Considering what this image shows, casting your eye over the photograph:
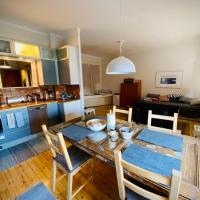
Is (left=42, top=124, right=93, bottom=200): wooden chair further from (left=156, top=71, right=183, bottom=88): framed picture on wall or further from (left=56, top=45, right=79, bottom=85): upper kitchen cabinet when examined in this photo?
(left=156, top=71, right=183, bottom=88): framed picture on wall

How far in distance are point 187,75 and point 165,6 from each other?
10.5 feet

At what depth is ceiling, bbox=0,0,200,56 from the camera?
196 cm

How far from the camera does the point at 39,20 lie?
2.48m

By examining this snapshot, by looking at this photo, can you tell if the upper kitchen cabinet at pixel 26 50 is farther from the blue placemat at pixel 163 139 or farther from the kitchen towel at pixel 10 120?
the blue placemat at pixel 163 139

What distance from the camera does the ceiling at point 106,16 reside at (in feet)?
6.44

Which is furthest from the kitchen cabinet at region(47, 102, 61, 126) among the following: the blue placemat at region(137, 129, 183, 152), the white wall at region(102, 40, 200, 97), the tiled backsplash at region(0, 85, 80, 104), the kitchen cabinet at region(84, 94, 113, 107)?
the white wall at region(102, 40, 200, 97)

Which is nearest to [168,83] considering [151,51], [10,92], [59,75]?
[151,51]

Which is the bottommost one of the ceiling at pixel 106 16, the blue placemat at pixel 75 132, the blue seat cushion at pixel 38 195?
the blue seat cushion at pixel 38 195

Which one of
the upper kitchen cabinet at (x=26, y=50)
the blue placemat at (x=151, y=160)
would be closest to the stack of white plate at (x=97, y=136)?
the blue placemat at (x=151, y=160)

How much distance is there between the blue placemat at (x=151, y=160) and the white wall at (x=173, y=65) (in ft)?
14.3

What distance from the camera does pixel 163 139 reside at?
1.37m

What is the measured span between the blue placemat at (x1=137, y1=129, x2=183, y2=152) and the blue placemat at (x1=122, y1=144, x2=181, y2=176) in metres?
0.19

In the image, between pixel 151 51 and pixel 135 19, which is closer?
pixel 135 19

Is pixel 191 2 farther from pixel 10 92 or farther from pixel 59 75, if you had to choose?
pixel 10 92
